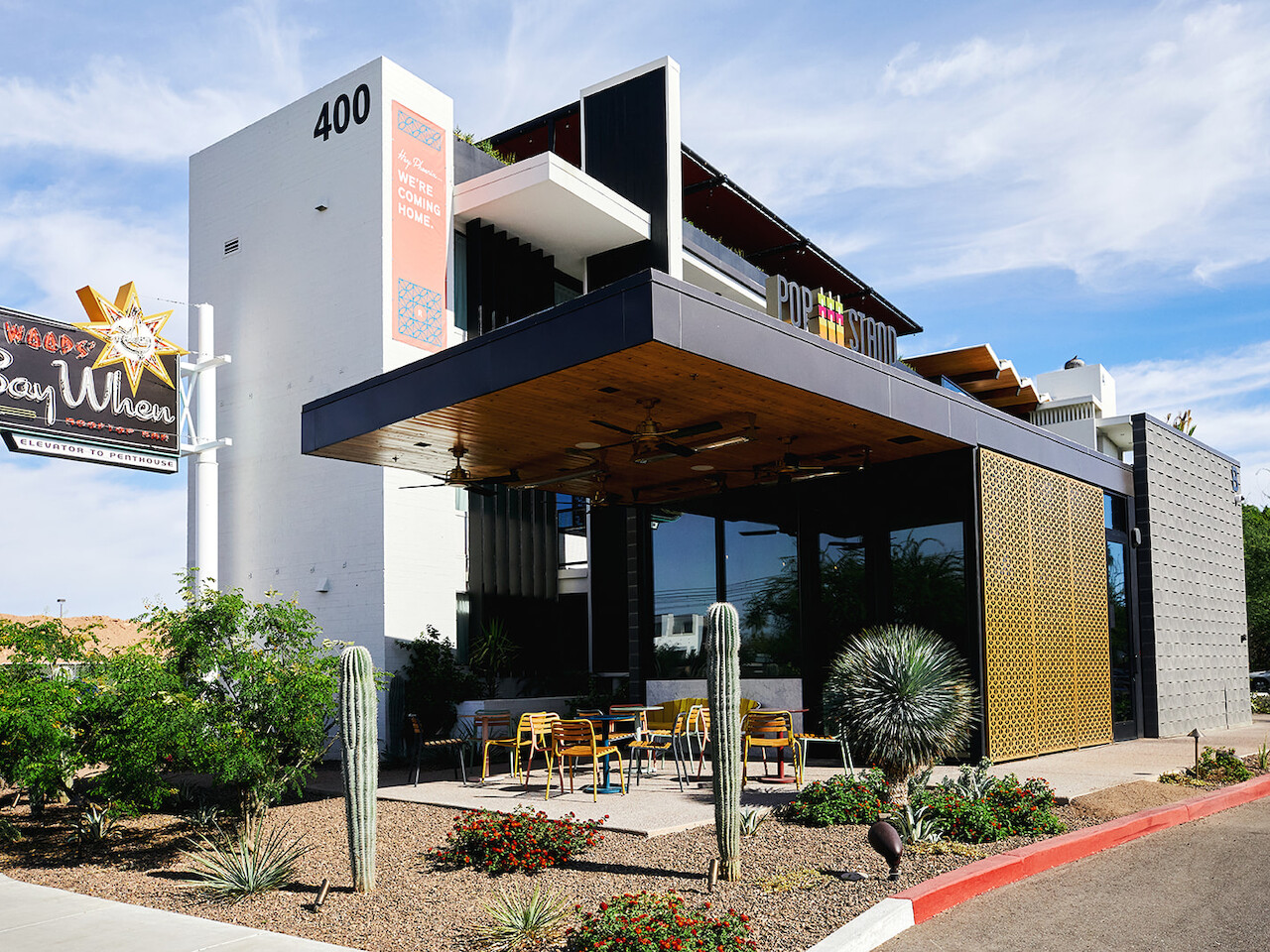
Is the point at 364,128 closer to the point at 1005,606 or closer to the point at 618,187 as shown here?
the point at 618,187

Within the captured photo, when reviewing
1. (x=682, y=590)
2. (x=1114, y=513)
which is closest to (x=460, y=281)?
(x=682, y=590)

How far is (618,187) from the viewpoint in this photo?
19.8 metres

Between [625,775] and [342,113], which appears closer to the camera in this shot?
[625,775]

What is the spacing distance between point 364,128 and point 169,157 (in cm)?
529

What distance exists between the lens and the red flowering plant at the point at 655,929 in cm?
533

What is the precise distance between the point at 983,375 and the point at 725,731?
669 inches

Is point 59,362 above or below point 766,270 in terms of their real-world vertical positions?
below

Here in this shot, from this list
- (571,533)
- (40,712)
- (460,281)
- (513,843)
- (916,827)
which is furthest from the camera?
(571,533)

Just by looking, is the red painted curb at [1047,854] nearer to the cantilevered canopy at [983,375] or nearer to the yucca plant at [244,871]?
the yucca plant at [244,871]

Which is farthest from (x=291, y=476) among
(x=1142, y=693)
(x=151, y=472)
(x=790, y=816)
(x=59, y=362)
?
(x=1142, y=693)

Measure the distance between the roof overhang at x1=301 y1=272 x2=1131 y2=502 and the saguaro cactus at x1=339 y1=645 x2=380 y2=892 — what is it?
138 inches

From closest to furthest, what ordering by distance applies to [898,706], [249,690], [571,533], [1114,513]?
1. [249,690]
2. [898,706]
3. [1114,513]
4. [571,533]

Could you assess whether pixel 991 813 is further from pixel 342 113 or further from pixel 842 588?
pixel 342 113

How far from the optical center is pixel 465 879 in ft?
25.2
